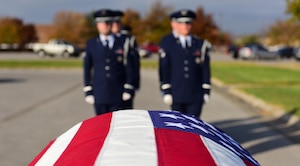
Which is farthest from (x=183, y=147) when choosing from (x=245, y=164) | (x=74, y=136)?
(x=74, y=136)

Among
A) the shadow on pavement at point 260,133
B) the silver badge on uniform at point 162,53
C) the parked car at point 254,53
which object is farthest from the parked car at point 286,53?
the silver badge on uniform at point 162,53

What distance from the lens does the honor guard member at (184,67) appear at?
5.79 metres

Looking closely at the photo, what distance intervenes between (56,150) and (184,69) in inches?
126

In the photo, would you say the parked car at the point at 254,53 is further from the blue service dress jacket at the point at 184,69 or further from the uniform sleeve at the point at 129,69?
the uniform sleeve at the point at 129,69

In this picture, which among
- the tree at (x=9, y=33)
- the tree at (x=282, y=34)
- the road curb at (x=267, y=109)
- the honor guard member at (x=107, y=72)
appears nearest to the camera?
the honor guard member at (x=107, y=72)

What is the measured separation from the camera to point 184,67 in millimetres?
5863

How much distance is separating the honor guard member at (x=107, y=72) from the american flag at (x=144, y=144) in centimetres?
254

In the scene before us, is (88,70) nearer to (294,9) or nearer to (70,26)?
(294,9)

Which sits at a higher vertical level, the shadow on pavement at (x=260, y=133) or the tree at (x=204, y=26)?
the shadow on pavement at (x=260, y=133)

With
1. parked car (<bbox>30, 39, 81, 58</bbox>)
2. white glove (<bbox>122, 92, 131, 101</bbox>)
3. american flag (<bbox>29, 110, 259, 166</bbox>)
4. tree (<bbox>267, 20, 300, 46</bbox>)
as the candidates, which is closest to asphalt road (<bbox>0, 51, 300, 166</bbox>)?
white glove (<bbox>122, 92, 131, 101</bbox>)

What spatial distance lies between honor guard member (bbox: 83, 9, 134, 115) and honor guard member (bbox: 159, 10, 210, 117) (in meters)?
0.45

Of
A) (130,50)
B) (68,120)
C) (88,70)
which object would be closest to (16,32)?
(68,120)

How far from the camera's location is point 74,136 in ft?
9.82

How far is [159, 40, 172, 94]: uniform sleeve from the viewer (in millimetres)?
5863
